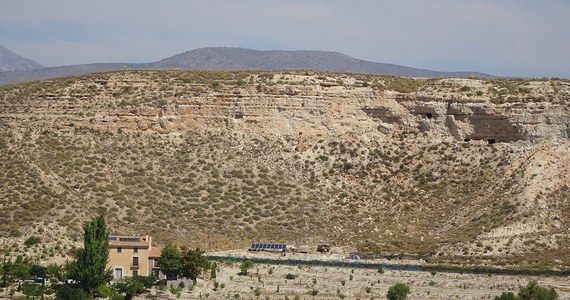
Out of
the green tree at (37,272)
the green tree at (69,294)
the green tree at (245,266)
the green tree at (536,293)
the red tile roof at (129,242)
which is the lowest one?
the green tree at (245,266)

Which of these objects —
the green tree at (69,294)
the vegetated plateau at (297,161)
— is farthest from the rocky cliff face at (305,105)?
the green tree at (69,294)

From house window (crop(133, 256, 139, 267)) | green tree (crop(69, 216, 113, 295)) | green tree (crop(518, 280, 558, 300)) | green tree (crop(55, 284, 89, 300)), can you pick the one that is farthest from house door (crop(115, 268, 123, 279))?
green tree (crop(518, 280, 558, 300))

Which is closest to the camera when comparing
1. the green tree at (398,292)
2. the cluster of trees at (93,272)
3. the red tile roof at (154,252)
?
the green tree at (398,292)

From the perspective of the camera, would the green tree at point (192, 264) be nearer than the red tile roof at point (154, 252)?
Yes

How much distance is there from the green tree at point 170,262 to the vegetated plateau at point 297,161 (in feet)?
30.5

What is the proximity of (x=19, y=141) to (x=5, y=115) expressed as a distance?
433 cm

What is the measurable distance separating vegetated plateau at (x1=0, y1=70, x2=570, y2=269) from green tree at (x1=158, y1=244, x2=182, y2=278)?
9303 mm

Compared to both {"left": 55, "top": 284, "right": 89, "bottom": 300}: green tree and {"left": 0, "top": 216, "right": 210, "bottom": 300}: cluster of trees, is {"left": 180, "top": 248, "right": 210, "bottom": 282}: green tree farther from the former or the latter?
{"left": 55, "top": 284, "right": 89, "bottom": 300}: green tree

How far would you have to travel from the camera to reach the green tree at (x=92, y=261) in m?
49.7

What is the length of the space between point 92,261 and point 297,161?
28473mm

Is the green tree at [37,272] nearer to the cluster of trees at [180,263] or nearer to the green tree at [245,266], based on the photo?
the cluster of trees at [180,263]

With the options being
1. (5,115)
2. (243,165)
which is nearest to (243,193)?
(243,165)

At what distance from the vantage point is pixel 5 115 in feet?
254

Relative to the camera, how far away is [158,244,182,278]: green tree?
53781 mm
